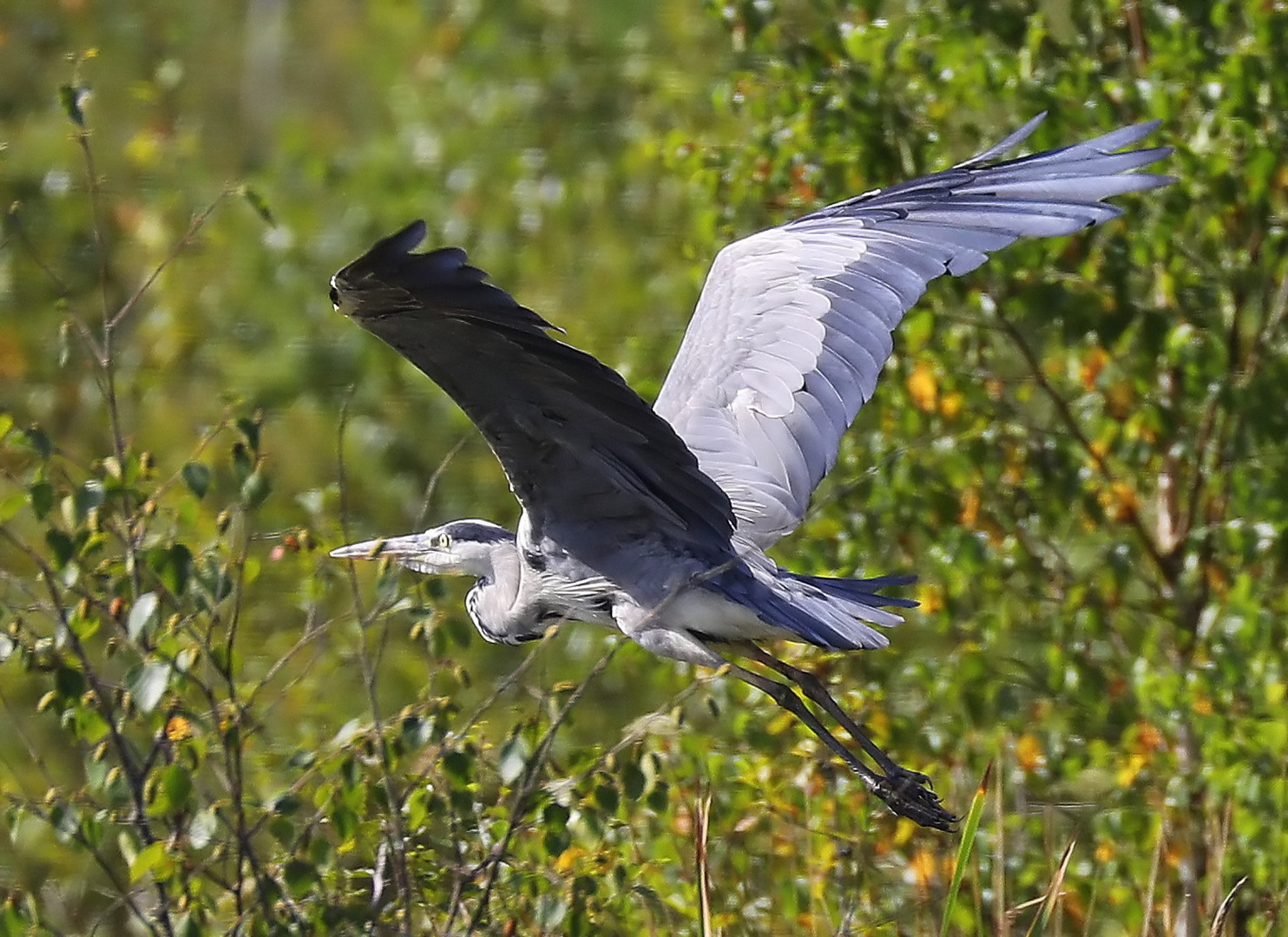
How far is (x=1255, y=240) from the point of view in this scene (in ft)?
16.4

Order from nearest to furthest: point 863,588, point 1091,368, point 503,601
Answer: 1. point 863,588
2. point 503,601
3. point 1091,368

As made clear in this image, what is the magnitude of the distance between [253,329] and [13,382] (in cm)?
115

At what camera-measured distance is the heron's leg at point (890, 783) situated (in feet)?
11.8

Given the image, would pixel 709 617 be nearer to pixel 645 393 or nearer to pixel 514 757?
pixel 514 757

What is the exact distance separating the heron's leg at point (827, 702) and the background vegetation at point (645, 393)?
0.49ft

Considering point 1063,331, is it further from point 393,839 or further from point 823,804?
point 393,839

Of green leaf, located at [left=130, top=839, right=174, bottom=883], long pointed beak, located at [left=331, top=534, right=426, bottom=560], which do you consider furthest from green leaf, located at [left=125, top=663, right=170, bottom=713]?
long pointed beak, located at [left=331, top=534, right=426, bottom=560]

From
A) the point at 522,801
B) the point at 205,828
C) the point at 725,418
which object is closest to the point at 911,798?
the point at 725,418

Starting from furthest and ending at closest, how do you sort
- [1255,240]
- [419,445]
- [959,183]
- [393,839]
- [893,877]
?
[419,445], [1255,240], [893,877], [959,183], [393,839]

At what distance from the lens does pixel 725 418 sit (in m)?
4.03

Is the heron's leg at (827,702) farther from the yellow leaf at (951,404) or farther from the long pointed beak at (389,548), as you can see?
the yellow leaf at (951,404)

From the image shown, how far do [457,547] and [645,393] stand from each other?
3.00 feet

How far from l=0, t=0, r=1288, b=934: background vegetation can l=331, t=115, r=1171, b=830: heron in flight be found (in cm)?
16

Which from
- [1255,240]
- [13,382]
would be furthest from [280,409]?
[1255,240]
